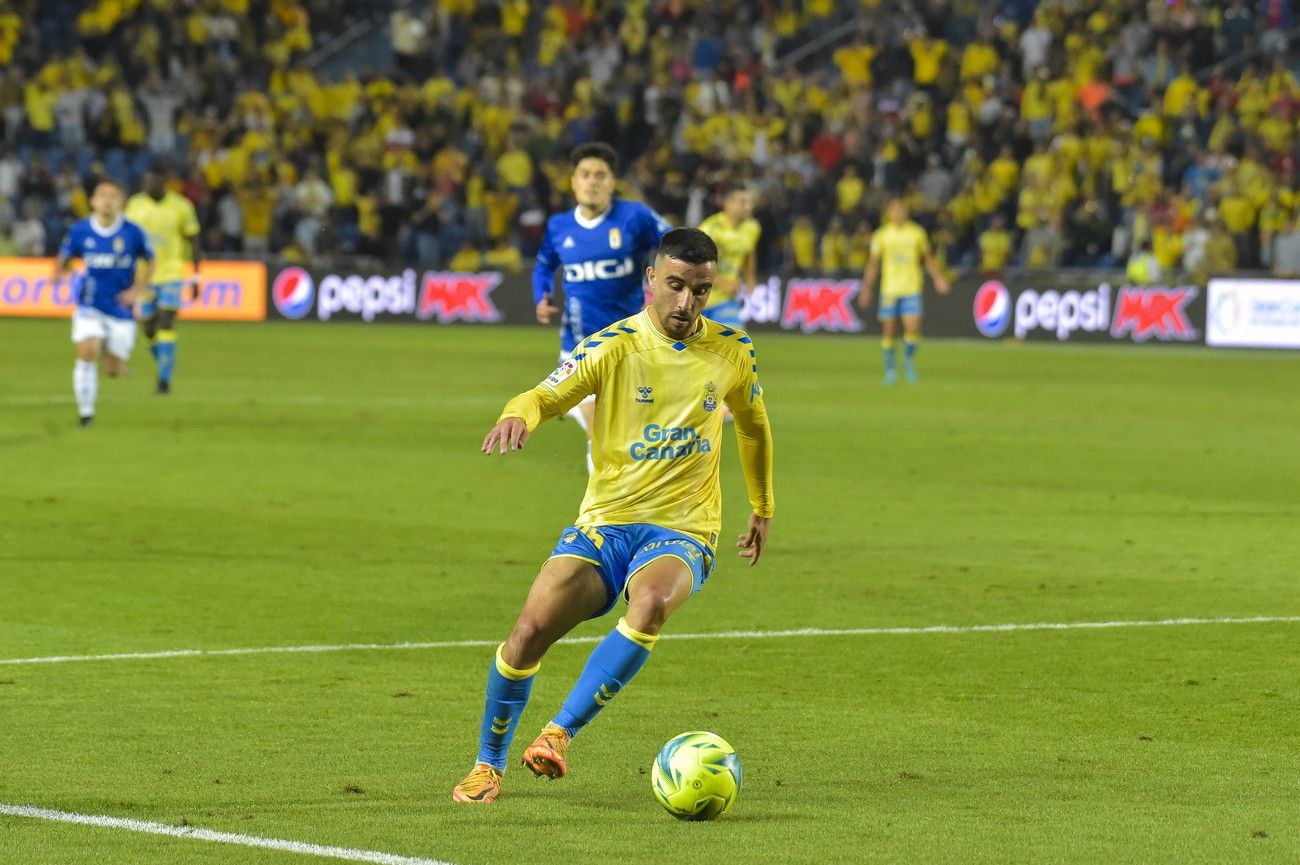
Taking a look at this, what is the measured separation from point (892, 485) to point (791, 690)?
760 cm

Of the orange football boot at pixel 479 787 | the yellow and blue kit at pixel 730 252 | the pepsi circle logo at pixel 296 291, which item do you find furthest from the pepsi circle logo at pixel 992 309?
the orange football boot at pixel 479 787

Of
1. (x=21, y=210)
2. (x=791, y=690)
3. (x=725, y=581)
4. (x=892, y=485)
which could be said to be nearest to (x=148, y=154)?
(x=21, y=210)

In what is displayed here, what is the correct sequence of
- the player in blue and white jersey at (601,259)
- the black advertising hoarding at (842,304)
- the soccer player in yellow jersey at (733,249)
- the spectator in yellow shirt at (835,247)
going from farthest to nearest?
the spectator in yellow shirt at (835,247) → the black advertising hoarding at (842,304) → the soccer player in yellow jersey at (733,249) → the player in blue and white jersey at (601,259)

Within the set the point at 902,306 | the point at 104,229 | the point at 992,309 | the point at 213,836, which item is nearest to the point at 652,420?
the point at 213,836

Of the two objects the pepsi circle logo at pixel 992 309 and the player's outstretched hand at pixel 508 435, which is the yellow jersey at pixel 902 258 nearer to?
the pepsi circle logo at pixel 992 309

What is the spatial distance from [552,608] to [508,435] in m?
0.59

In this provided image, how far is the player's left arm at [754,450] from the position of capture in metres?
6.98

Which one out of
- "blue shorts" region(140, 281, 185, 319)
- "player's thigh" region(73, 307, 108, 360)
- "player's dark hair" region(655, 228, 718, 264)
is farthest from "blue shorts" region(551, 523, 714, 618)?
"blue shorts" region(140, 281, 185, 319)

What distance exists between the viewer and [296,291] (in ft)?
127

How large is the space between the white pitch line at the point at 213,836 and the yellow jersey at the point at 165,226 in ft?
59.2

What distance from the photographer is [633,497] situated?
6.79 metres

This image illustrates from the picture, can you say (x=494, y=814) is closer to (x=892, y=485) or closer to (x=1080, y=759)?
(x=1080, y=759)

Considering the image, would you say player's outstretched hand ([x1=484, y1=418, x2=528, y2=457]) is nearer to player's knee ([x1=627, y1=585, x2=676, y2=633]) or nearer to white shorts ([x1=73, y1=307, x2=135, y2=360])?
player's knee ([x1=627, y1=585, x2=676, y2=633])

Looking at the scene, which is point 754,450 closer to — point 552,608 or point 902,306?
point 552,608
